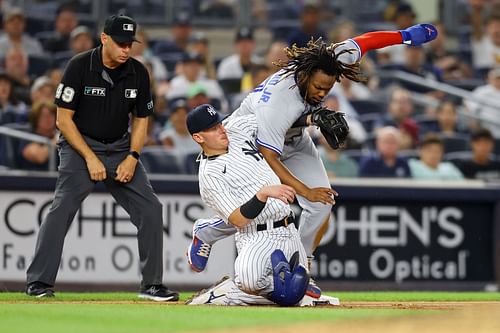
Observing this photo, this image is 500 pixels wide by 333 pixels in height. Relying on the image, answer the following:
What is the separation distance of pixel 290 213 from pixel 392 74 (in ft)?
25.3

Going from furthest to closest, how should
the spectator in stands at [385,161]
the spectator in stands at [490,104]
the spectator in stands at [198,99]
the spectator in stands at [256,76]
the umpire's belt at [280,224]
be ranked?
the spectator in stands at [490,104]
the spectator in stands at [256,76]
the spectator in stands at [198,99]
the spectator in stands at [385,161]
the umpire's belt at [280,224]

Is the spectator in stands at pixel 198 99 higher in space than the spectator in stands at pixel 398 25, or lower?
lower

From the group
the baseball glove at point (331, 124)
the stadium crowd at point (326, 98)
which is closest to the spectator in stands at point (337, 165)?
the stadium crowd at point (326, 98)

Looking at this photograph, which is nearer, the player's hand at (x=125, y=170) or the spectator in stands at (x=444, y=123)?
the player's hand at (x=125, y=170)

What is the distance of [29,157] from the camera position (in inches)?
455

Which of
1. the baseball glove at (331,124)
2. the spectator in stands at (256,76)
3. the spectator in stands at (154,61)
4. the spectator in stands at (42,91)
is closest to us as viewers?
the baseball glove at (331,124)

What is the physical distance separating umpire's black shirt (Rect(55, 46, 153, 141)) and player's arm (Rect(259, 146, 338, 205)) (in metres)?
1.20

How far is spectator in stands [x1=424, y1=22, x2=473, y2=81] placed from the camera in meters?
16.6

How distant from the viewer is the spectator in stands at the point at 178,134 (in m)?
12.9

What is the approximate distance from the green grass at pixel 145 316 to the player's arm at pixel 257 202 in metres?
0.60

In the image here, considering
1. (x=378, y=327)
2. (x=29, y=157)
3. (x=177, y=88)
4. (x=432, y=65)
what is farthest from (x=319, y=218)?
(x=432, y=65)

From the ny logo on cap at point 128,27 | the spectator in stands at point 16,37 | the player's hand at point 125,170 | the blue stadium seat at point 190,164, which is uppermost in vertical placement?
the spectator in stands at point 16,37

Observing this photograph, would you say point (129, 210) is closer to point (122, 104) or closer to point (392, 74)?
point (122, 104)

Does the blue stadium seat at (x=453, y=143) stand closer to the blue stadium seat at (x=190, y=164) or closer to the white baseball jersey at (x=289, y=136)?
the blue stadium seat at (x=190, y=164)
